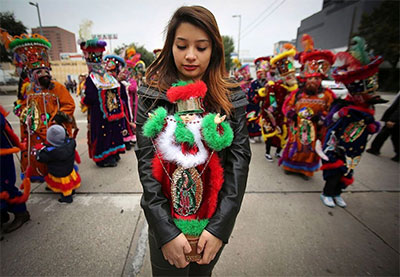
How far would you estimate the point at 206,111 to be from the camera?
46.8 inches

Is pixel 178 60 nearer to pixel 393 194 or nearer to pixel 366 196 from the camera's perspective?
pixel 366 196

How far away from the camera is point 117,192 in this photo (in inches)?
123

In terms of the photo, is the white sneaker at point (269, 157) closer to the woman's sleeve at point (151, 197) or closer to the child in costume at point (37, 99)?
the woman's sleeve at point (151, 197)

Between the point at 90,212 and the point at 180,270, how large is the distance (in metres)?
2.02

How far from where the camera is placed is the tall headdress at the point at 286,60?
378 centimetres

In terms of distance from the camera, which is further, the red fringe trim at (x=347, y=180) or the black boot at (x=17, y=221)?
the red fringe trim at (x=347, y=180)

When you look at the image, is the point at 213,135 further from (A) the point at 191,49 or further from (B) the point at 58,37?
(B) the point at 58,37

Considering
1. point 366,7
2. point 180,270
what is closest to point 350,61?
point 180,270

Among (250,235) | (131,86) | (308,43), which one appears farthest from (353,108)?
(131,86)

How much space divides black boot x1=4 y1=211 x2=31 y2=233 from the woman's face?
2794 millimetres

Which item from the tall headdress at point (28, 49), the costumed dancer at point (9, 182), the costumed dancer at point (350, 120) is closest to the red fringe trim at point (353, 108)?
the costumed dancer at point (350, 120)

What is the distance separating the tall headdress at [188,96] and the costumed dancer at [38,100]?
2507mm

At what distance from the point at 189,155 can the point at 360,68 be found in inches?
104

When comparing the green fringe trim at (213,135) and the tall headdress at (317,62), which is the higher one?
the tall headdress at (317,62)
